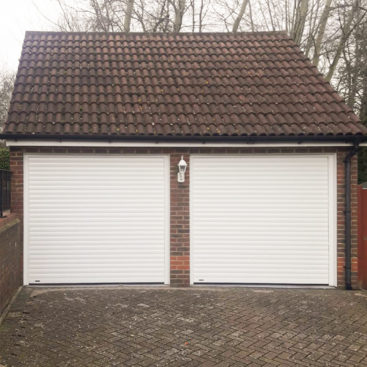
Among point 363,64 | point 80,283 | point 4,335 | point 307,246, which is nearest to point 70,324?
point 4,335

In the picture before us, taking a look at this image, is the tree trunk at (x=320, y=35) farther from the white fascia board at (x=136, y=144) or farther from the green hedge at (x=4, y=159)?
the green hedge at (x=4, y=159)

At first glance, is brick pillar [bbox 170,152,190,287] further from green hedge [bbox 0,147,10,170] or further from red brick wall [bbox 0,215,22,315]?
green hedge [bbox 0,147,10,170]

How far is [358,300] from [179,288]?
10.3 ft

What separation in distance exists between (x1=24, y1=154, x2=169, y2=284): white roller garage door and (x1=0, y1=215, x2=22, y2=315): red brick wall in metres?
0.33

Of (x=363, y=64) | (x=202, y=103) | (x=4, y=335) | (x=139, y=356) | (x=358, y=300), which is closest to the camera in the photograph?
(x=139, y=356)

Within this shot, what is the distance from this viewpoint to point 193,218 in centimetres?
789

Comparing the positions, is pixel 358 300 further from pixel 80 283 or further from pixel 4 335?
pixel 4 335

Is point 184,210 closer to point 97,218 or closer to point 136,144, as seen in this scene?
point 136,144

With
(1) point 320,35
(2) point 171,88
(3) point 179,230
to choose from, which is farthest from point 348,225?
(1) point 320,35

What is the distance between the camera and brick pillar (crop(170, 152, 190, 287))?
778 cm

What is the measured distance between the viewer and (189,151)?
7844mm

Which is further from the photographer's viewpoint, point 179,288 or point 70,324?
point 179,288

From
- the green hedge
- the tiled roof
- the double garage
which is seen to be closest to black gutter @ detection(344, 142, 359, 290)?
the double garage

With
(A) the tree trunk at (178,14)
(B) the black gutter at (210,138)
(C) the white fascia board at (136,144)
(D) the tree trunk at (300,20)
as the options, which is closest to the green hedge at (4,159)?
(C) the white fascia board at (136,144)
